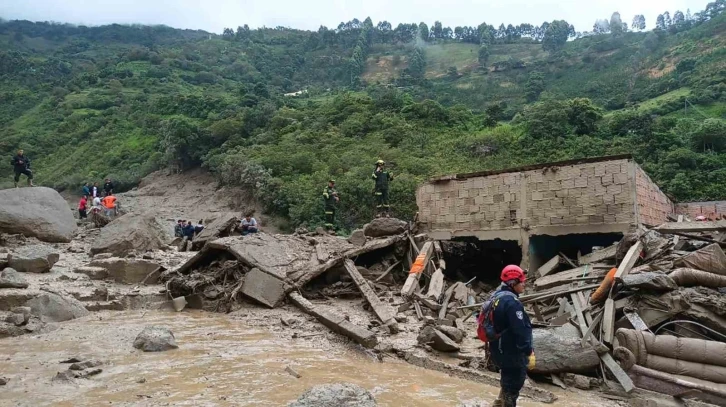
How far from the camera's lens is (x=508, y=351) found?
4797mm

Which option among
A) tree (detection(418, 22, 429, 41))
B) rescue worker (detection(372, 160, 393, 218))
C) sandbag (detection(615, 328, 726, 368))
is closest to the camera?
sandbag (detection(615, 328, 726, 368))

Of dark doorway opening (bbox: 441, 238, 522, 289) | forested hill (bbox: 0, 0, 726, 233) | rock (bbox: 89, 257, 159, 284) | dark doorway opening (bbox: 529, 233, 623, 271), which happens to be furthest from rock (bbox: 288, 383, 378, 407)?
forested hill (bbox: 0, 0, 726, 233)

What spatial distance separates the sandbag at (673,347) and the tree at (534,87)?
155 ft

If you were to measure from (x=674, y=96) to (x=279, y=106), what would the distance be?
3055 cm

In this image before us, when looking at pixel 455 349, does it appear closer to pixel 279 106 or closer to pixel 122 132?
pixel 279 106

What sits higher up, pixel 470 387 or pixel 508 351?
pixel 508 351

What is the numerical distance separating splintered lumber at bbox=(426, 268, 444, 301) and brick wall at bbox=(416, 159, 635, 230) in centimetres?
181

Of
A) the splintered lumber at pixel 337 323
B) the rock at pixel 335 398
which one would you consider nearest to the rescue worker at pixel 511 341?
the rock at pixel 335 398

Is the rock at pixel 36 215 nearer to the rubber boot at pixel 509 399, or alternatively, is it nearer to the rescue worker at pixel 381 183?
the rescue worker at pixel 381 183

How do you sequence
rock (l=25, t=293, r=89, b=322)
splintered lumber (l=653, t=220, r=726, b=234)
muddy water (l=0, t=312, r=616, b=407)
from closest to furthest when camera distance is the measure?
muddy water (l=0, t=312, r=616, b=407) → rock (l=25, t=293, r=89, b=322) → splintered lumber (l=653, t=220, r=726, b=234)

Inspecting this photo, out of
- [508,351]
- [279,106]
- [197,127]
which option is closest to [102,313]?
[508,351]

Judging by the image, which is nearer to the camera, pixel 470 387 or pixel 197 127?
pixel 470 387

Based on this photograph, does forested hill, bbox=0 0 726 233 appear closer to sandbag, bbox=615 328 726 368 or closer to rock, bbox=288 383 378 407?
sandbag, bbox=615 328 726 368

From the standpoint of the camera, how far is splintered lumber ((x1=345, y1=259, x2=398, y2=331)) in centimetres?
896
